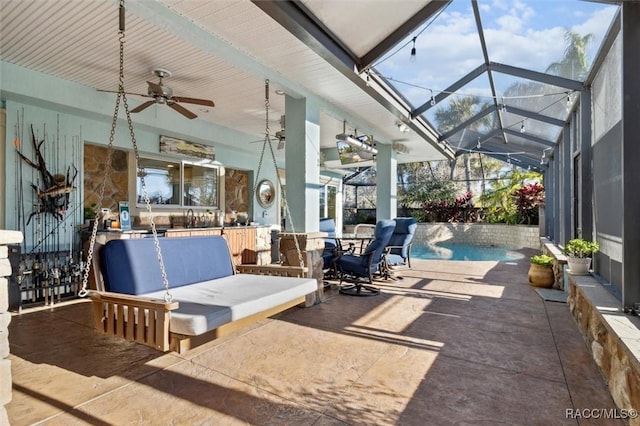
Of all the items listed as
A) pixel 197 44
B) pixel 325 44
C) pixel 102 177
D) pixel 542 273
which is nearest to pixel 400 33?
pixel 325 44

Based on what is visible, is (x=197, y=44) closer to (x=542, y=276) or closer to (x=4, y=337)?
(x=4, y=337)

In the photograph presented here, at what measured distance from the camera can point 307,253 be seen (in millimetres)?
4625

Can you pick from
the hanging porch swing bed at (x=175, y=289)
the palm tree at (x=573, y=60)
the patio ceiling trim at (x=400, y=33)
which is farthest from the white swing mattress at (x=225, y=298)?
the palm tree at (x=573, y=60)

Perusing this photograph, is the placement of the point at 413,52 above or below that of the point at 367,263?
above

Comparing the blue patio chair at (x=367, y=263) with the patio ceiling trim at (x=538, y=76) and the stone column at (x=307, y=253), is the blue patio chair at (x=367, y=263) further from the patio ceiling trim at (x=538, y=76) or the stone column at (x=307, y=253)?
the patio ceiling trim at (x=538, y=76)

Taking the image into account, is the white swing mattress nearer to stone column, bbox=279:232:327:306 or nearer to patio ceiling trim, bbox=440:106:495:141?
stone column, bbox=279:232:327:306

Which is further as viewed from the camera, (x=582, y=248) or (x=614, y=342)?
(x=582, y=248)

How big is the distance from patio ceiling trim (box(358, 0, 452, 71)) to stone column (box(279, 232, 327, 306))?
7.47 ft

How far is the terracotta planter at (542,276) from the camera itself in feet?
18.0

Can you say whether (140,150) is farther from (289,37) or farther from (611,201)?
(611,201)

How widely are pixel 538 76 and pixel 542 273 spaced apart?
117 inches

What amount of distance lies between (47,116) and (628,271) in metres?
6.87

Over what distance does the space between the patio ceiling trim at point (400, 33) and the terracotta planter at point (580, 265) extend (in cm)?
311

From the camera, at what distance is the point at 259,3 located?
2.83 meters
